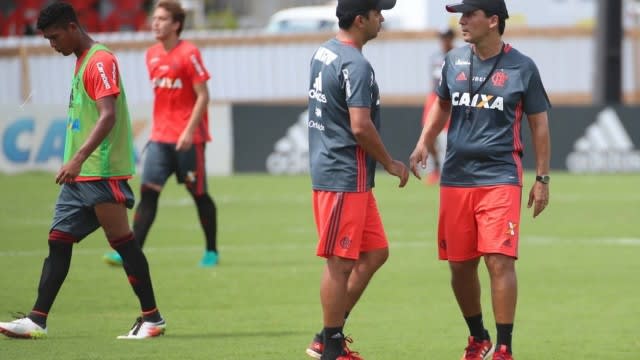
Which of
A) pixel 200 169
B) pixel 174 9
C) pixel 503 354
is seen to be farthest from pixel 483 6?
pixel 200 169

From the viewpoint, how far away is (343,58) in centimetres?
832

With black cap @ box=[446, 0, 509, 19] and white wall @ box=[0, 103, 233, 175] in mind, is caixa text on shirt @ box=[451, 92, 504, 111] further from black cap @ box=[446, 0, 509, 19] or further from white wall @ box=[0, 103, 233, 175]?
white wall @ box=[0, 103, 233, 175]

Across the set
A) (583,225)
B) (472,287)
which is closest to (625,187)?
(583,225)

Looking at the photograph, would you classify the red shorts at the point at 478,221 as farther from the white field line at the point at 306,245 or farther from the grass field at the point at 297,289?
the white field line at the point at 306,245

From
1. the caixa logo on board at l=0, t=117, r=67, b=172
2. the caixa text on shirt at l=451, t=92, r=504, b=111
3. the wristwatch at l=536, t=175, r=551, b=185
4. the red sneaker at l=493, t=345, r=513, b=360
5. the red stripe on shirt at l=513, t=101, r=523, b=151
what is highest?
the caixa text on shirt at l=451, t=92, r=504, b=111

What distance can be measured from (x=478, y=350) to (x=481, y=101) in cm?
149

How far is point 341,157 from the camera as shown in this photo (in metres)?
8.49

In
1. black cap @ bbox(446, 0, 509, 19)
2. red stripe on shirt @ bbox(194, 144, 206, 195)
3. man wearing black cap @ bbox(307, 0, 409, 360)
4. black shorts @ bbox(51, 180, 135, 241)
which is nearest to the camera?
man wearing black cap @ bbox(307, 0, 409, 360)

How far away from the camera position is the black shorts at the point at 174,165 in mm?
13438

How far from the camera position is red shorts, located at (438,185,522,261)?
8.65 m

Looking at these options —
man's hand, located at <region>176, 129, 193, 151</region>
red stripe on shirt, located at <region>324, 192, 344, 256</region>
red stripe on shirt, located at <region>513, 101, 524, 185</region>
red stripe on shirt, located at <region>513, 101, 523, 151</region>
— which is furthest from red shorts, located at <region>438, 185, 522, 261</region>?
man's hand, located at <region>176, 129, 193, 151</region>

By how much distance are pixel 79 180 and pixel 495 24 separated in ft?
9.19

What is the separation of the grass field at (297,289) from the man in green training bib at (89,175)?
12.4 inches

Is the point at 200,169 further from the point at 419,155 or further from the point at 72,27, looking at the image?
the point at 419,155
